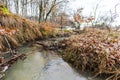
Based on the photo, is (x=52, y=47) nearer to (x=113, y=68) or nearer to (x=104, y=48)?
(x=104, y=48)

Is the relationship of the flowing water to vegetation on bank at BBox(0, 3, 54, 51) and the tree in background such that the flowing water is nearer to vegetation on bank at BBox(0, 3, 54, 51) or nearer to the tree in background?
vegetation on bank at BBox(0, 3, 54, 51)

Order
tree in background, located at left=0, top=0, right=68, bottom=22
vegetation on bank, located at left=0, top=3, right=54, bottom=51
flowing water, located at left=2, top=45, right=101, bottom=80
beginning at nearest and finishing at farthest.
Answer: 1. flowing water, located at left=2, top=45, right=101, bottom=80
2. vegetation on bank, located at left=0, top=3, right=54, bottom=51
3. tree in background, located at left=0, top=0, right=68, bottom=22

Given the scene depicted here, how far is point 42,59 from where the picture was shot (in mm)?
8055

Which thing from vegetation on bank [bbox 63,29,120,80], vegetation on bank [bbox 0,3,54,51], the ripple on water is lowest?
the ripple on water

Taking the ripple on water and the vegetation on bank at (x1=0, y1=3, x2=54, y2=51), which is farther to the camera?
the vegetation on bank at (x1=0, y1=3, x2=54, y2=51)

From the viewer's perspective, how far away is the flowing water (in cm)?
567

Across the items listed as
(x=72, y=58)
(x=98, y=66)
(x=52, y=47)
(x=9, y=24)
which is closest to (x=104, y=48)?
(x=98, y=66)

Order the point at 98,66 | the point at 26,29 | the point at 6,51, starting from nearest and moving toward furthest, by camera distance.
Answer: the point at 98,66, the point at 6,51, the point at 26,29

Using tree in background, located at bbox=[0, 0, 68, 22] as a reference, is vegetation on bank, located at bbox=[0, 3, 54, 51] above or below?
below

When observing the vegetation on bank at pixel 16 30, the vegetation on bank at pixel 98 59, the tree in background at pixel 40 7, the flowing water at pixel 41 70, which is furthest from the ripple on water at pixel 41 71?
the tree in background at pixel 40 7

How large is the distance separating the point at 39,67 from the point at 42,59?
133 cm

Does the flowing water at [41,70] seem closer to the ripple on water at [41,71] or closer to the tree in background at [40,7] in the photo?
the ripple on water at [41,71]

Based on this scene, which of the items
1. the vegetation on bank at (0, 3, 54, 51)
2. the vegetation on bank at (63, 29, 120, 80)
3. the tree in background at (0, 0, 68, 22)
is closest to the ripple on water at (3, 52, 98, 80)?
the vegetation on bank at (63, 29, 120, 80)

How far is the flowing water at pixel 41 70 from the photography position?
223 inches
